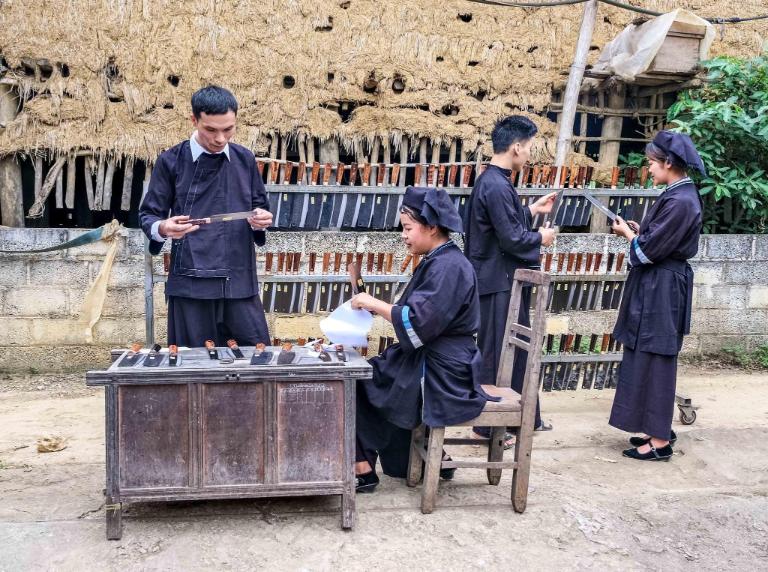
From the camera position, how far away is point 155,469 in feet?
10.7

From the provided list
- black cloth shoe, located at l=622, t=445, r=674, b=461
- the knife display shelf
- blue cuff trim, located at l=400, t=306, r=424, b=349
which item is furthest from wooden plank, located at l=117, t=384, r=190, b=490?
black cloth shoe, located at l=622, t=445, r=674, b=461

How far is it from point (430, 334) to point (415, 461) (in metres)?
0.87

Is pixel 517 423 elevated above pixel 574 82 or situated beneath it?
situated beneath

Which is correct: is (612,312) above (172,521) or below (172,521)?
above

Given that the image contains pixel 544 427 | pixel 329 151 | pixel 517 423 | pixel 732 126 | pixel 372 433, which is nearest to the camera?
pixel 517 423

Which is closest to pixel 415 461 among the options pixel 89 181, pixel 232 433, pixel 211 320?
pixel 232 433

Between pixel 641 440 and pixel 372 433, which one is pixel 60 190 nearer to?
pixel 372 433

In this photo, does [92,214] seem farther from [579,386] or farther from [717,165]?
[717,165]

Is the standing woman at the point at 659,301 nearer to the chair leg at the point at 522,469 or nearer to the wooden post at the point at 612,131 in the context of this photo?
the chair leg at the point at 522,469

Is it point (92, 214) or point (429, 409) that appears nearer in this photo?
point (429, 409)

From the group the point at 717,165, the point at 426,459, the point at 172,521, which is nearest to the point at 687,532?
the point at 426,459

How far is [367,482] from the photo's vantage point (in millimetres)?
3893

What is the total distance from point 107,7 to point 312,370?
424cm

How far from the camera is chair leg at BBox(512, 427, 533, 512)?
3.67m
